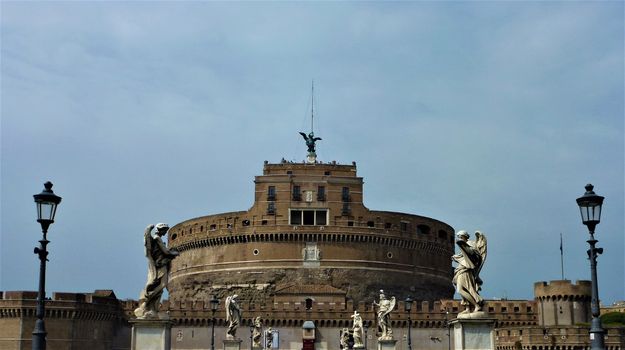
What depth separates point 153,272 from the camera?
50.0 ft

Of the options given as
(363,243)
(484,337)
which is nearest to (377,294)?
(363,243)

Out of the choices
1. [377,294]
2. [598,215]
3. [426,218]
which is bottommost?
[598,215]

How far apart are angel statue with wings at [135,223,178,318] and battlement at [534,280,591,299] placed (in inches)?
2910

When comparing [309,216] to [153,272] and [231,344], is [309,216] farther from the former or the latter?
[153,272]

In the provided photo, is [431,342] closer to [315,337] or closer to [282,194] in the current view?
[315,337]

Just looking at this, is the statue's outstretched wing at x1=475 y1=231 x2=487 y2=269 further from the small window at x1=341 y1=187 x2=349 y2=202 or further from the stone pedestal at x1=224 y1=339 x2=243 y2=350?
the small window at x1=341 y1=187 x2=349 y2=202

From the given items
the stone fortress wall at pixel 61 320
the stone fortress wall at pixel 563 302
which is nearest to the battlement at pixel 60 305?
the stone fortress wall at pixel 61 320

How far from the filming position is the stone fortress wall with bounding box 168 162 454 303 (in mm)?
86125

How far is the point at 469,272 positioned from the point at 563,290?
72.4m

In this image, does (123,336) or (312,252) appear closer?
(123,336)

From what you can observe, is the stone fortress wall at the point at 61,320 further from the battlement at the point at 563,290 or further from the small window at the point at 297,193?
the battlement at the point at 563,290

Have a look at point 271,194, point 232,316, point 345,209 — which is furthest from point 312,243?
point 232,316

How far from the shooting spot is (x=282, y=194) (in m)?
87.5

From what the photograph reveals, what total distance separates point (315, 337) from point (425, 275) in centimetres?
1691
